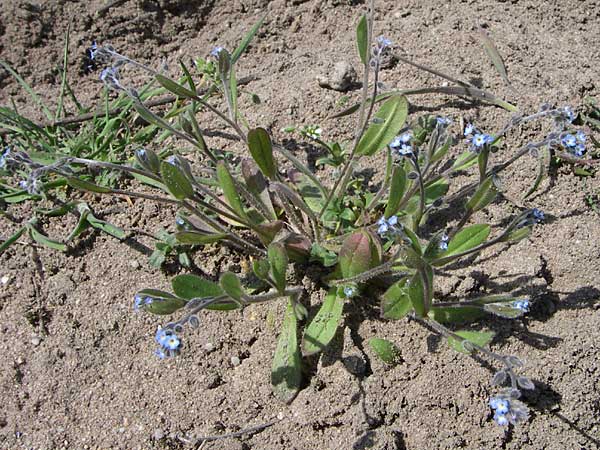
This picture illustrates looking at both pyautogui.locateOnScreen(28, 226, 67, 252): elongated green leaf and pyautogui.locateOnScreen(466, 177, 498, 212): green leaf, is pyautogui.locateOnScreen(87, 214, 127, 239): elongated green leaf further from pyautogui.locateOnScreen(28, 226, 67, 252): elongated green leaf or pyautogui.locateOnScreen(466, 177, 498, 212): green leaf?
pyautogui.locateOnScreen(466, 177, 498, 212): green leaf

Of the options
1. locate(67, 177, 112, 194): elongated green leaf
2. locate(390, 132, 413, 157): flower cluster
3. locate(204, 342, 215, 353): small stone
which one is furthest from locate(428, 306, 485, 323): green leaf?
locate(67, 177, 112, 194): elongated green leaf

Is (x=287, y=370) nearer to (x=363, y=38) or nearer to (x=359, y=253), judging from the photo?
(x=359, y=253)

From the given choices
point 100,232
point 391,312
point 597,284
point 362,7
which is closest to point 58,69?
point 100,232

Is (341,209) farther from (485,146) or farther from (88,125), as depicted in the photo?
(88,125)

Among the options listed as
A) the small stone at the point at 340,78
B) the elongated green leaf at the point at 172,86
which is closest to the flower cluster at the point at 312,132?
the small stone at the point at 340,78

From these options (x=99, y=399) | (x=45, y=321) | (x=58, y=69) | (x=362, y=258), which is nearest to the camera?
(x=362, y=258)

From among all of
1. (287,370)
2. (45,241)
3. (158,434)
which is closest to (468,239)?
(287,370)
